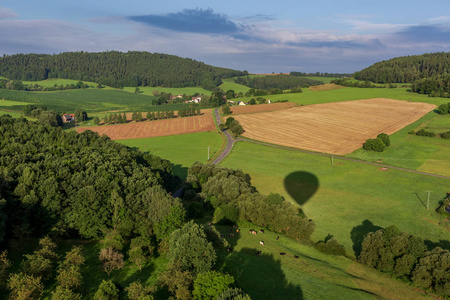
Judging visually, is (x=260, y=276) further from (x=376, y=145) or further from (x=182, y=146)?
(x=182, y=146)

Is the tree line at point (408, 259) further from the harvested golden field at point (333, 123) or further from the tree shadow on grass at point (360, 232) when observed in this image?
the harvested golden field at point (333, 123)

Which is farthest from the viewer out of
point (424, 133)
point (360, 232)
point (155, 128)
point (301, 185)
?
point (155, 128)

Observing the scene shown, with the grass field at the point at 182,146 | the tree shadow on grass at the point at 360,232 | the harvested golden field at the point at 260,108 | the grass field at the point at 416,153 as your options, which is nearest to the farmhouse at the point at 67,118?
the grass field at the point at 182,146

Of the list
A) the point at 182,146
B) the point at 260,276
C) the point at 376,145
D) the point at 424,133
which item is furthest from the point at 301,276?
the point at 424,133

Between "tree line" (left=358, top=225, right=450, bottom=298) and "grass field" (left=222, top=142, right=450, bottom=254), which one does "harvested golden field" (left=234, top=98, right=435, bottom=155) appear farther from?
"tree line" (left=358, top=225, right=450, bottom=298)

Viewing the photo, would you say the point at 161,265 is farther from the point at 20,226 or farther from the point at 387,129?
the point at 387,129

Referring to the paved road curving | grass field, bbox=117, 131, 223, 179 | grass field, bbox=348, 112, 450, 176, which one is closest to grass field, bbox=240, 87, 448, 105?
grass field, bbox=348, 112, 450, 176
